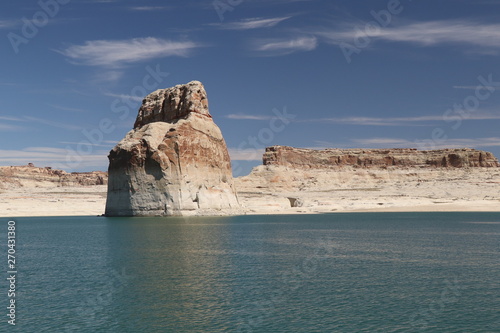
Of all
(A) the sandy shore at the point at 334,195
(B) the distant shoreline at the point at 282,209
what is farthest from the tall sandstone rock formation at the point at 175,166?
(B) the distant shoreline at the point at 282,209

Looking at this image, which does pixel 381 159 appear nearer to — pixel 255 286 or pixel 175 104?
pixel 175 104

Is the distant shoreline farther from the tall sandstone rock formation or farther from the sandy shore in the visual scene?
the tall sandstone rock formation

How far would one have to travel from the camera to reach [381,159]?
647ft

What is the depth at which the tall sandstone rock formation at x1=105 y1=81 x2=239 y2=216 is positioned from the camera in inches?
2739

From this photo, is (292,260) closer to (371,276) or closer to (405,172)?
(371,276)

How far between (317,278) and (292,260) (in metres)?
6.07

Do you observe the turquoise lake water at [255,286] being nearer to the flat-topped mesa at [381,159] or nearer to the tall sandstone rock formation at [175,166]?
the tall sandstone rock formation at [175,166]

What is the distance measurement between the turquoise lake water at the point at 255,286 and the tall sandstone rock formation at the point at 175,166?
28755 mm

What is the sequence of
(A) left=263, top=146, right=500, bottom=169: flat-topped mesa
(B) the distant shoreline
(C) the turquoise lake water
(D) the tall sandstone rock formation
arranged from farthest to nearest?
(A) left=263, top=146, right=500, bottom=169: flat-topped mesa, (B) the distant shoreline, (D) the tall sandstone rock formation, (C) the turquoise lake water

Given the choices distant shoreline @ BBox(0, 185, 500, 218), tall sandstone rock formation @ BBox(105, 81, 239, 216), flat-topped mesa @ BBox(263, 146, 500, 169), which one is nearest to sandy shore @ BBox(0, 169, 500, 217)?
distant shoreline @ BBox(0, 185, 500, 218)

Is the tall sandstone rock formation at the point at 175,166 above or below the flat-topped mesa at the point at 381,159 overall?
below

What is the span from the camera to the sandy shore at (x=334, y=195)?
98969mm

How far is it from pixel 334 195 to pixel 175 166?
7791 centimetres

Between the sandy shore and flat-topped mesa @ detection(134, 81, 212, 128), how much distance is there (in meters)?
19.1
